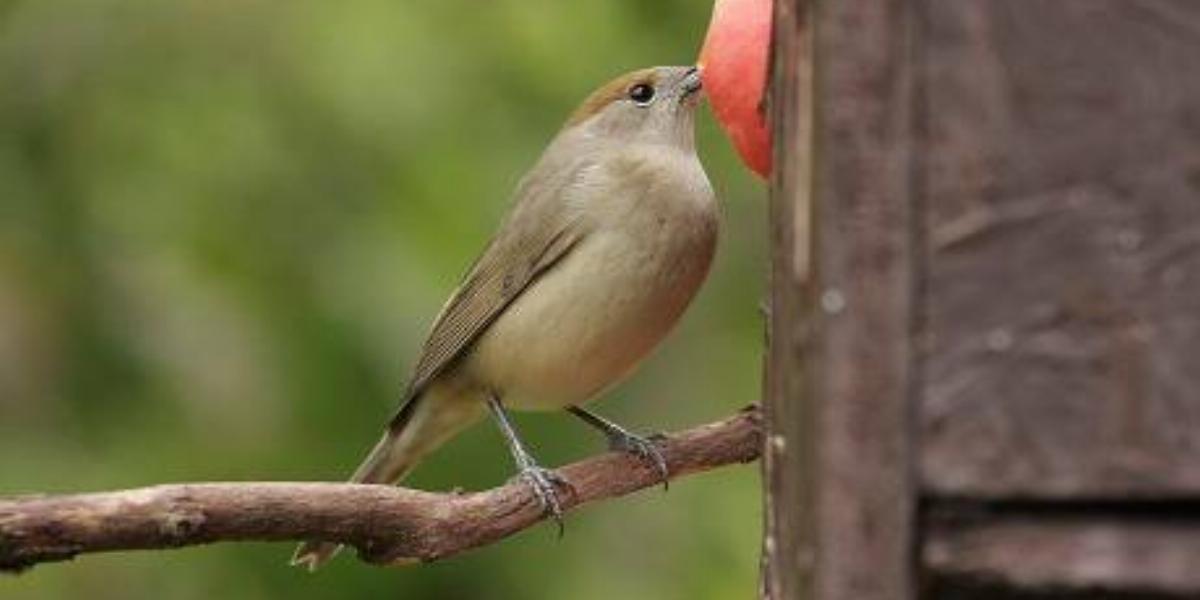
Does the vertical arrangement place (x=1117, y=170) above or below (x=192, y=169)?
above

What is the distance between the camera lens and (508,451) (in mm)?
6609

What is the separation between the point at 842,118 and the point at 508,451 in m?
3.76

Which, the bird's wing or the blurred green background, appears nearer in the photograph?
the blurred green background

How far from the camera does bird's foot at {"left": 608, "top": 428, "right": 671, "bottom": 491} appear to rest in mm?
5353

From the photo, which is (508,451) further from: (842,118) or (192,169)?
(842,118)

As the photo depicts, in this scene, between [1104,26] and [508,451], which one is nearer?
[1104,26]

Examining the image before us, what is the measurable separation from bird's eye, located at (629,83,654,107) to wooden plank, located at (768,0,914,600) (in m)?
3.76

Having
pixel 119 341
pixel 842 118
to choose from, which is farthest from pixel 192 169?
pixel 842 118

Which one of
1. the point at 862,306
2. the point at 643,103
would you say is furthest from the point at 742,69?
the point at 643,103

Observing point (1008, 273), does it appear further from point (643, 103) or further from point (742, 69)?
point (643, 103)

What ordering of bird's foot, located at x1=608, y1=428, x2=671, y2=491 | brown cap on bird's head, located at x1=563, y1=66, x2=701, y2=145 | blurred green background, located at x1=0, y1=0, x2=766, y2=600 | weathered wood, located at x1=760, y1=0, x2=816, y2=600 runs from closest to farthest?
weathered wood, located at x1=760, y1=0, x2=816, y2=600, bird's foot, located at x1=608, y1=428, x2=671, y2=491, blurred green background, located at x1=0, y1=0, x2=766, y2=600, brown cap on bird's head, located at x1=563, y1=66, x2=701, y2=145

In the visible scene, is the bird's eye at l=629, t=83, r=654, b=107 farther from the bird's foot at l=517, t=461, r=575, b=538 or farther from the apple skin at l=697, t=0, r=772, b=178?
the apple skin at l=697, t=0, r=772, b=178

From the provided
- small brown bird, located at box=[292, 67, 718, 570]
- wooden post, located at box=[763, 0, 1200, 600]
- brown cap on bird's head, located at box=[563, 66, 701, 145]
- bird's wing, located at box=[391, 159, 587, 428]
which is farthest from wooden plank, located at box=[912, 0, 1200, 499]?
brown cap on bird's head, located at box=[563, 66, 701, 145]

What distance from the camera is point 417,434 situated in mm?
6484
